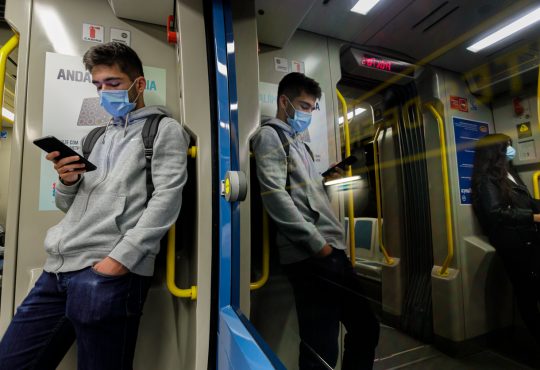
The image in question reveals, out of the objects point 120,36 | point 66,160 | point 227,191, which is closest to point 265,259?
point 227,191

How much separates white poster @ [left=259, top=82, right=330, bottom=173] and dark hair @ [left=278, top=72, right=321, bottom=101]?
0.07 meters

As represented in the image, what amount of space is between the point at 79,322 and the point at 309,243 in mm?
1027

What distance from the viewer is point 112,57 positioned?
1.53 m

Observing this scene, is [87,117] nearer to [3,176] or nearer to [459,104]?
[459,104]

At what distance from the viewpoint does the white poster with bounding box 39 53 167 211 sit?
158 cm

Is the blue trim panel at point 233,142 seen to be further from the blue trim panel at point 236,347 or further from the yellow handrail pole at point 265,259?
the yellow handrail pole at point 265,259

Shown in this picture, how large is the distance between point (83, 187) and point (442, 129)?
1546 mm

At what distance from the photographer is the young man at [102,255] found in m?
1.17

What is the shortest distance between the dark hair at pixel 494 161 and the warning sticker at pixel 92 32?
6.86ft

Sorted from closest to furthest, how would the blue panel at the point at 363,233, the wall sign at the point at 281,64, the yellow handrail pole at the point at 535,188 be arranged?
the yellow handrail pole at the point at 535,188, the blue panel at the point at 363,233, the wall sign at the point at 281,64

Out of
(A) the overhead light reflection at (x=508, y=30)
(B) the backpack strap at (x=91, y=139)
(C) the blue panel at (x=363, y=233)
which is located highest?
(B) the backpack strap at (x=91, y=139)

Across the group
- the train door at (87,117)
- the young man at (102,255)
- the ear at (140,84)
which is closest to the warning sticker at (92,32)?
the train door at (87,117)

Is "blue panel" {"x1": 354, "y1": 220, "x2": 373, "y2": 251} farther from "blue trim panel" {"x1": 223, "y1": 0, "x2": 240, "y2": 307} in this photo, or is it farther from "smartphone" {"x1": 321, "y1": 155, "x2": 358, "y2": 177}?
Answer: "blue trim panel" {"x1": 223, "y1": 0, "x2": 240, "y2": 307}

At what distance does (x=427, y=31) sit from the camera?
0.73 meters
